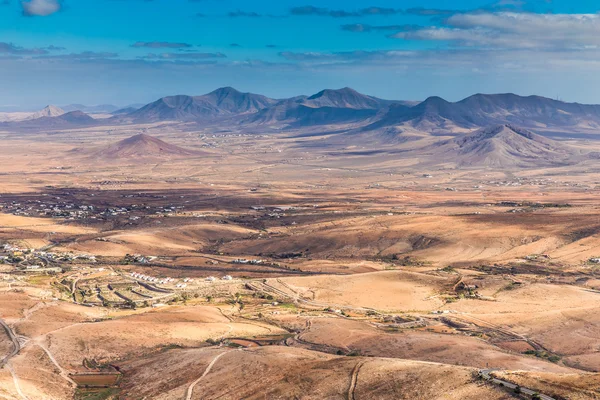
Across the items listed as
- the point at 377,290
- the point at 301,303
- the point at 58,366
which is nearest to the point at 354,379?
the point at 58,366

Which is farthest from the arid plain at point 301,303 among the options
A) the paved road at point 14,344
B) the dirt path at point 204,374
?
the paved road at point 14,344

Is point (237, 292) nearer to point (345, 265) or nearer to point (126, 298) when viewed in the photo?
point (126, 298)

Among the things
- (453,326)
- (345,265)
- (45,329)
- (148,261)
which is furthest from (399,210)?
(45,329)

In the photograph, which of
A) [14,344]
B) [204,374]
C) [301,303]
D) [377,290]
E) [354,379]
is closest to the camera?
[354,379]

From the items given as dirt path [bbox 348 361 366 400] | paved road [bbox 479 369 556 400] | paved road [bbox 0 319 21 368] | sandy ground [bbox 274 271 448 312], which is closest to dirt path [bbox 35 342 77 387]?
paved road [bbox 0 319 21 368]

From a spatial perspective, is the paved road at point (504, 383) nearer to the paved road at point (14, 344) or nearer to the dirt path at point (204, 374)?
the dirt path at point (204, 374)

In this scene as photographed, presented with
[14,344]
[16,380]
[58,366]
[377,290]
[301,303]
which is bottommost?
[301,303]

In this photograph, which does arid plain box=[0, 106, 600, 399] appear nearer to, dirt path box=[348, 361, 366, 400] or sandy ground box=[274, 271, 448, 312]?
dirt path box=[348, 361, 366, 400]

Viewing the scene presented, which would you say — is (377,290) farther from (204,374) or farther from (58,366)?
(58,366)
